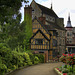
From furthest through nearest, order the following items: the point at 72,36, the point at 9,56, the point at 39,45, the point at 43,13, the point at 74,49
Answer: the point at 72,36
the point at 74,49
the point at 43,13
the point at 39,45
the point at 9,56

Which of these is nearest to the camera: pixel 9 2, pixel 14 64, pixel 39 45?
pixel 9 2

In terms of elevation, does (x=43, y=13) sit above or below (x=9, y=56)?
above

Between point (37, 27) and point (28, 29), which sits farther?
point (28, 29)

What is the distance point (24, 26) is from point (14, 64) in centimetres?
2446

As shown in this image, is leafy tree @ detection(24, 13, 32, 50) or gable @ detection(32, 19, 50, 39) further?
leafy tree @ detection(24, 13, 32, 50)

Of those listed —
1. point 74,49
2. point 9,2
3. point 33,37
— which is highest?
point 9,2

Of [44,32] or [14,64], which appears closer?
[14,64]

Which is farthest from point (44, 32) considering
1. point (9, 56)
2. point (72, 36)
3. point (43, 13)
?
point (72, 36)

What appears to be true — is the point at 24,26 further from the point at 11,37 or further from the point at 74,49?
the point at 74,49

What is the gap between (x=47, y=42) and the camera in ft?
131

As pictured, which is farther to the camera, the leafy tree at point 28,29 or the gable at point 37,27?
the leafy tree at point 28,29

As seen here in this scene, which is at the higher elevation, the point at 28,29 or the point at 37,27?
A: the point at 37,27

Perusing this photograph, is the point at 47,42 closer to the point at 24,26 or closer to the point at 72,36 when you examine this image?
the point at 24,26

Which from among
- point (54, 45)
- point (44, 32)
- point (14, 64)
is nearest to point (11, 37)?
point (44, 32)
